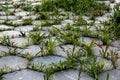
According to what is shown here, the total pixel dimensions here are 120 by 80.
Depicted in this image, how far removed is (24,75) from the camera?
204 centimetres

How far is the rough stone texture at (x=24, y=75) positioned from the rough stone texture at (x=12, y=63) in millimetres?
89


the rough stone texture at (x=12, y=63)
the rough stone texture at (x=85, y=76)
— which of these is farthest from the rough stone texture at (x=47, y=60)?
the rough stone texture at (x=85, y=76)

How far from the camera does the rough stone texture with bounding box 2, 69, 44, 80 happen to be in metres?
2.00

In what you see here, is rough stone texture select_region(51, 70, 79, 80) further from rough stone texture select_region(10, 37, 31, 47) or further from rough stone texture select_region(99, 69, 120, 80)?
rough stone texture select_region(10, 37, 31, 47)

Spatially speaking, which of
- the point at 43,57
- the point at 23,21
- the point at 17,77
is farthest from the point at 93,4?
the point at 17,77

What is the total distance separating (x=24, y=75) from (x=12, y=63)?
0.26m

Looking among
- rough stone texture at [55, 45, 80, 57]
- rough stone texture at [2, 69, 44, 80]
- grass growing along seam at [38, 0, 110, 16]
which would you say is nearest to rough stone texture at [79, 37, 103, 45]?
rough stone texture at [55, 45, 80, 57]

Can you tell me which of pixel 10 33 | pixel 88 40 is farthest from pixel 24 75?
pixel 10 33

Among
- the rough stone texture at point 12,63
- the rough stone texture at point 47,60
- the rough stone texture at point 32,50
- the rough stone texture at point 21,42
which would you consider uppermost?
the rough stone texture at point 21,42

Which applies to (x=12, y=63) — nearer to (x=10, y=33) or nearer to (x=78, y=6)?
(x=10, y=33)

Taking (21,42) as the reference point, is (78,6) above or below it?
above

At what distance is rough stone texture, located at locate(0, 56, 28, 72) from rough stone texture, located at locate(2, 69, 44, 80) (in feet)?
0.29

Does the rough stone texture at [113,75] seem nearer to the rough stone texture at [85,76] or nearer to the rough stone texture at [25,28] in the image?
the rough stone texture at [85,76]

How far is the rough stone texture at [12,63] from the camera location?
2164mm
